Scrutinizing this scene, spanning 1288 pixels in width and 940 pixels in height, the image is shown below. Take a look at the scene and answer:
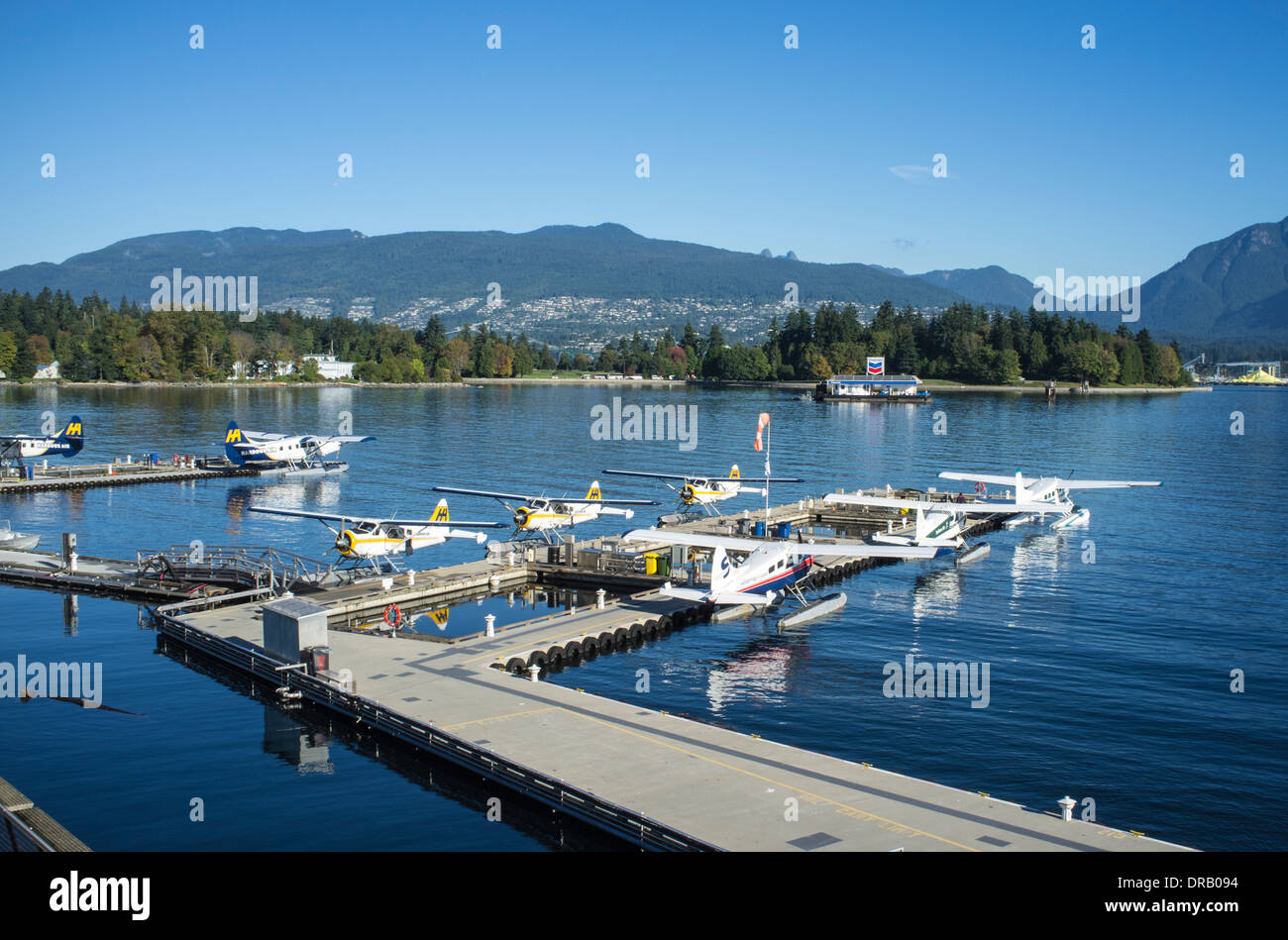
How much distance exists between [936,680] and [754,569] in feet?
28.7

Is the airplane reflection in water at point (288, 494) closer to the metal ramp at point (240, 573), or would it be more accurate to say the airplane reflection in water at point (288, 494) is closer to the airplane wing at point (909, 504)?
the metal ramp at point (240, 573)

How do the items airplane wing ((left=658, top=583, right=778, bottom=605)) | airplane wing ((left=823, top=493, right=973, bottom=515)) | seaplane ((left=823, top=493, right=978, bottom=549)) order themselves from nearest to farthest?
1. airplane wing ((left=658, top=583, right=778, bottom=605))
2. seaplane ((left=823, top=493, right=978, bottom=549))
3. airplane wing ((left=823, top=493, right=973, bottom=515))

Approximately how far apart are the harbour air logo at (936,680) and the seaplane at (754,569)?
6.39 meters

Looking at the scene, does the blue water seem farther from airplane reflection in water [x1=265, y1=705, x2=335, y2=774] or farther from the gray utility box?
the gray utility box

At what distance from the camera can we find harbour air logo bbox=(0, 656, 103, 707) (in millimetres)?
31375

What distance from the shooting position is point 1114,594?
46312 mm

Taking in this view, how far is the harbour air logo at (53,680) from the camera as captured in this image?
31375 mm

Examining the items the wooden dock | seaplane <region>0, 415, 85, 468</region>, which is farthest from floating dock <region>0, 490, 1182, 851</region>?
seaplane <region>0, 415, 85, 468</region>

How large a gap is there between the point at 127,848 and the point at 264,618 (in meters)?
12.1

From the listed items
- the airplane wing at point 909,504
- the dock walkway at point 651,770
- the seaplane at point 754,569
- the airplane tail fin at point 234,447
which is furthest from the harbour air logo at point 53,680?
the airplane tail fin at point 234,447

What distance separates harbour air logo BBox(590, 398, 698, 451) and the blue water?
4721 cm

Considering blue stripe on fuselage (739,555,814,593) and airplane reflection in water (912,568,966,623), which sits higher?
blue stripe on fuselage (739,555,814,593)
